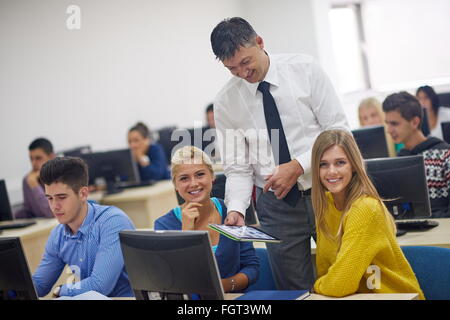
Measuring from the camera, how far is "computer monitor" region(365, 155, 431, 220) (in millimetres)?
3016

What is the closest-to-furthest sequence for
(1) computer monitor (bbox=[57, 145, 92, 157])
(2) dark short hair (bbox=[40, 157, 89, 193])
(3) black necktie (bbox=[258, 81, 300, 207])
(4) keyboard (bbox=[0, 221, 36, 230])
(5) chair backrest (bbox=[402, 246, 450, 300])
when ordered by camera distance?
1. (5) chair backrest (bbox=[402, 246, 450, 300])
2. (3) black necktie (bbox=[258, 81, 300, 207])
3. (2) dark short hair (bbox=[40, 157, 89, 193])
4. (4) keyboard (bbox=[0, 221, 36, 230])
5. (1) computer monitor (bbox=[57, 145, 92, 157])

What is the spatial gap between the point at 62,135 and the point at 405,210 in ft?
14.3

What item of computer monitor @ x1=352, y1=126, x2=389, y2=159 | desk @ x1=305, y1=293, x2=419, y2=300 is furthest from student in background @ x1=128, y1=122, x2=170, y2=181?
desk @ x1=305, y1=293, x2=419, y2=300

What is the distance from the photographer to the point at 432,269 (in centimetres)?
221

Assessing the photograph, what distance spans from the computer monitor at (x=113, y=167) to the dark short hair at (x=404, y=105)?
113 inches

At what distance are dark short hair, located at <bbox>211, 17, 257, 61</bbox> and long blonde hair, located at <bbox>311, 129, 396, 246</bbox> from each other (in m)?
0.47

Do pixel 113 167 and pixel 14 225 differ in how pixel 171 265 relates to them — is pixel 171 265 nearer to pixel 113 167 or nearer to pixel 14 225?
pixel 14 225

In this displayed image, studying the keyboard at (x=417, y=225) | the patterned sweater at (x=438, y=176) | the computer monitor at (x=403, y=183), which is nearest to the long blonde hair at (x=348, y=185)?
the computer monitor at (x=403, y=183)

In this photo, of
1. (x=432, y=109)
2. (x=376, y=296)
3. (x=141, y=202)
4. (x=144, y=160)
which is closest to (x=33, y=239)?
(x=141, y=202)

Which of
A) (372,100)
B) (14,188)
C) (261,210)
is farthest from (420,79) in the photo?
(261,210)

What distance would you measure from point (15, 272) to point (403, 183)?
1786 mm

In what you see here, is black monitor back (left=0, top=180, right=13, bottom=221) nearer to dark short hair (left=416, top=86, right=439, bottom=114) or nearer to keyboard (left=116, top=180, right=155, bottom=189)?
keyboard (left=116, top=180, right=155, bottom=189)

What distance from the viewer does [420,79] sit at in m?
8.27

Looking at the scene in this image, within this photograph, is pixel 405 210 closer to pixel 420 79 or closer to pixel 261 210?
pixel 261 210
